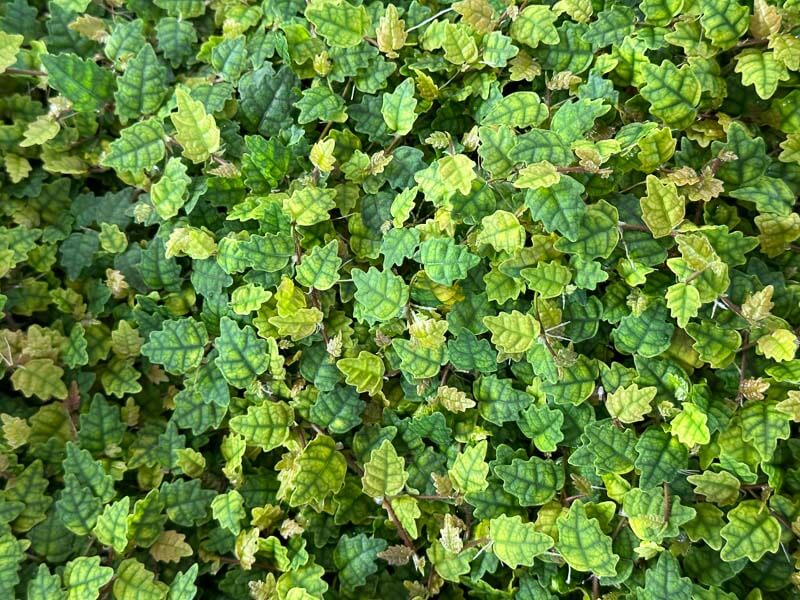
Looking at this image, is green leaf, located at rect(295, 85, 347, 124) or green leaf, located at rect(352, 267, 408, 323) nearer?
green leaf, located at rect(352, 267, 408, 323)

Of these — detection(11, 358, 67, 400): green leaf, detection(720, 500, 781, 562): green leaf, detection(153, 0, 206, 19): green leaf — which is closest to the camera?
detection(720, 500, 781, 562): green leaf

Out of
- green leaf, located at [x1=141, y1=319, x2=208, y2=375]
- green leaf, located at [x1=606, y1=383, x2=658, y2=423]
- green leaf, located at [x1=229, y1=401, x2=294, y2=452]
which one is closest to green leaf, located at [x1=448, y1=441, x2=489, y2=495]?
green leaf, located at [x1=606, y1=383, x2=658, y2=423]

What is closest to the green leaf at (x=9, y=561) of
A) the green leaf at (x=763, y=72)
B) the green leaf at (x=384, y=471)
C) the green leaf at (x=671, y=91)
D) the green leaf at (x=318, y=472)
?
the green leaf at (x=318, y=472)

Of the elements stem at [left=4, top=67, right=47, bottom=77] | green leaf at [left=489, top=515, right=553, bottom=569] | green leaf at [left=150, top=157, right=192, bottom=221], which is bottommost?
green leaf at [left=489, top=515, right=553, bottom=569]

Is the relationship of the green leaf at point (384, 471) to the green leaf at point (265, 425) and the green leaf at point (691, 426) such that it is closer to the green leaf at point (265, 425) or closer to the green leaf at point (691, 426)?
the green leaf at point (265, 425)

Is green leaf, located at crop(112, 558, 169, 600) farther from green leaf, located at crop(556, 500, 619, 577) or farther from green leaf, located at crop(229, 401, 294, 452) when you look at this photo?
green leaf, located at crop(556, 500, 619, 577)

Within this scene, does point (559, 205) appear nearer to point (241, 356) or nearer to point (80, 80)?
point (241, 356)

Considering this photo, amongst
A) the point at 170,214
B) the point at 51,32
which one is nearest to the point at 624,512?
the point at 170,214
